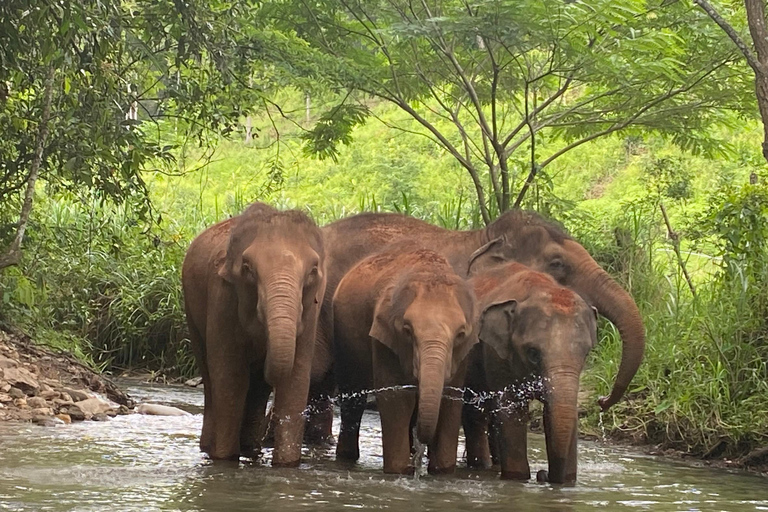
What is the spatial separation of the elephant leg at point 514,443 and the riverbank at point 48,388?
3.10 m

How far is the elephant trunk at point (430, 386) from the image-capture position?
233 inches

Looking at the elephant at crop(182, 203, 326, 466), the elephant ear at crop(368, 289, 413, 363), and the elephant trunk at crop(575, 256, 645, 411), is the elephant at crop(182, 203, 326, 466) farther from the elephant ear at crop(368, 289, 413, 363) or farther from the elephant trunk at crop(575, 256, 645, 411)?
the elephant trunk at crop(575, 256, 645, 411)

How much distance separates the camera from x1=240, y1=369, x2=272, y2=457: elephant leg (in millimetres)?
7422

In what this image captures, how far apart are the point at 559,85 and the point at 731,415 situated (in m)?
5.18

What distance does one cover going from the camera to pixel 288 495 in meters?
5.82

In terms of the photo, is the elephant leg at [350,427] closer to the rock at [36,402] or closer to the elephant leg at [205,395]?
the elephant leg at [205,395]

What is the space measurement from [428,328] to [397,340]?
0.42 meters

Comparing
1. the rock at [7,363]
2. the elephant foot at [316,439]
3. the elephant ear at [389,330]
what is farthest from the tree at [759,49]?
the rock at [7,363]

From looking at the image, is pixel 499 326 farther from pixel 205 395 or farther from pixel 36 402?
pixel 36 402

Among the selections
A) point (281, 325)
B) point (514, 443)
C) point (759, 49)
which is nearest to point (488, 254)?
point (514, 443)

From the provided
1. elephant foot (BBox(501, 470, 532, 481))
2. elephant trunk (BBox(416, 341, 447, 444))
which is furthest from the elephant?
elephant foot (BBox(501, 470, 532, 481))

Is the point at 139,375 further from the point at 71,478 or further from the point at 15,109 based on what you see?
the point at 71,478

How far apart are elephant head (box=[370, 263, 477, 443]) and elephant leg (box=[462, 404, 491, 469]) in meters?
1.13

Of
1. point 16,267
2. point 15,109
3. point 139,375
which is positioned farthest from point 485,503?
point 139,375
